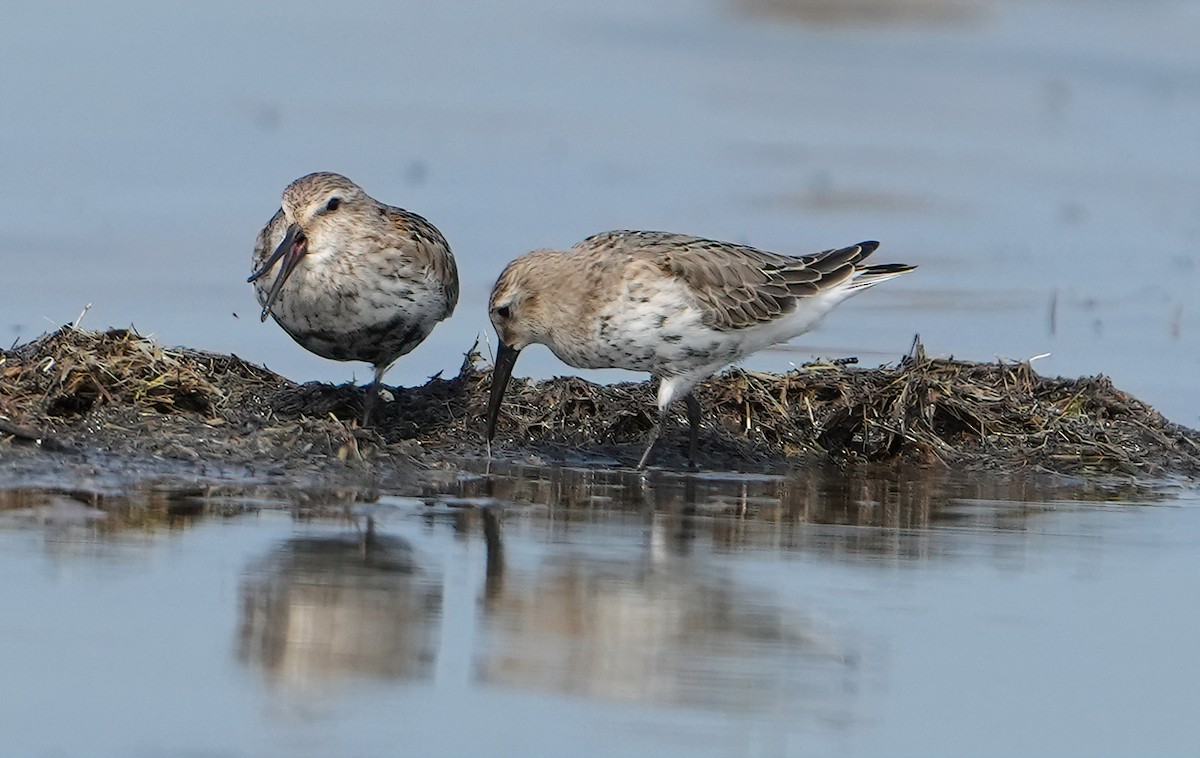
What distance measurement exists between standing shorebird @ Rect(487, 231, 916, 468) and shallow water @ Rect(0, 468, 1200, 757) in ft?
4.10

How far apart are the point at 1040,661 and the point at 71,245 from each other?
8358 millimetres

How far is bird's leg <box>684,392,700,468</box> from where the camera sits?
9586mm

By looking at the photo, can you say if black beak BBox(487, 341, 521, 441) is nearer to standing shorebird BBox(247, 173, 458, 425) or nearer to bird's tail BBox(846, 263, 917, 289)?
standing shorebird BBox(247, 173, 458, 425)

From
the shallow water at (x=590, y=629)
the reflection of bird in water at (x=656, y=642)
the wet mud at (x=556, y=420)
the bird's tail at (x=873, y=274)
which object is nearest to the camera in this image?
the shallow water at (x=590, y=629)

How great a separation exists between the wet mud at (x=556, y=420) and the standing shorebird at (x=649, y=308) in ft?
0.81

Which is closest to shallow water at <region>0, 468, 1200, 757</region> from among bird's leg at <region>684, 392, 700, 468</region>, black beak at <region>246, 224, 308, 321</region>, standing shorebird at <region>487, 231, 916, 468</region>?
bird's leg at <region>684, 392, 700, 468</region>

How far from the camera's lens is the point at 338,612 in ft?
21.4

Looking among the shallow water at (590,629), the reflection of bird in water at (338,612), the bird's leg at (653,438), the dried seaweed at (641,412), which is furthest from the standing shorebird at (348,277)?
the reflection of bird in water at (338,612)

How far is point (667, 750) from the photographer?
542 cm

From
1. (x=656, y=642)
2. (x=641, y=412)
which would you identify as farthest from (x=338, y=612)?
(x=641, y=412)

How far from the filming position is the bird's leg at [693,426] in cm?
959

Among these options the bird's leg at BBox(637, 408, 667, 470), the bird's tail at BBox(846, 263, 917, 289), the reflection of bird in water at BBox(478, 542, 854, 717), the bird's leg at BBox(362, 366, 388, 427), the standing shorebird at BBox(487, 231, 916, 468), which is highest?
the bird's tail at BBox(846, 263, 917, 289)

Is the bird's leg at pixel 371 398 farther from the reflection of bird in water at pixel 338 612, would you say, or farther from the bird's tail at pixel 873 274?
the reflection of bird in water at pixel 338 612

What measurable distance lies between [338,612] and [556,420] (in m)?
3.46
